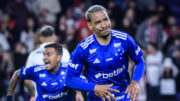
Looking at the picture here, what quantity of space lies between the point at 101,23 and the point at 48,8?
8192mm

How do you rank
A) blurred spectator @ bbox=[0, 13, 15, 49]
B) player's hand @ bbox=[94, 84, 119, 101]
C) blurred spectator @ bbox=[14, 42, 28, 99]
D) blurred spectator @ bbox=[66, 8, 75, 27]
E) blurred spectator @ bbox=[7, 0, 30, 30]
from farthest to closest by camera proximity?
blurred spectator @ bbox=[7, 0, 30, 30], blurred spectator @ bbox=[66, 8, 75, 27], blurred spectator @ bbox=[0, 13, 15, 49], blurred spectator @ bbox=[14, 42, 28, 99], player's hand @ bbox=[94, 84, 119, 101]

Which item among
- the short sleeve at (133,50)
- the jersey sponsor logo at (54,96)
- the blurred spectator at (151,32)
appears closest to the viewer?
the short sleeve at (133,50)

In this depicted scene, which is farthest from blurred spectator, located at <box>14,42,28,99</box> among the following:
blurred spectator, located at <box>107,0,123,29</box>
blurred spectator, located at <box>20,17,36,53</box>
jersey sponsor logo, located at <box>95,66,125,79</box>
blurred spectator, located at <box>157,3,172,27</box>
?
jersey sponsor logo, located at <box>95,66,125,79</box>

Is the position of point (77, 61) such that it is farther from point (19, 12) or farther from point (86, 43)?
point (19, 12)

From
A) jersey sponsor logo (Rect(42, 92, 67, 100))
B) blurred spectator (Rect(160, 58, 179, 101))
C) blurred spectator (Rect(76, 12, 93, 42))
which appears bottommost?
blurred spectator (Rect(160, 58, 179, 101))

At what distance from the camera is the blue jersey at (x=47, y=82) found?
606 centimetres

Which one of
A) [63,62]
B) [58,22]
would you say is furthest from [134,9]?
[63,62]

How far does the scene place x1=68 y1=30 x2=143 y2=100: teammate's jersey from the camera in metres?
5.09

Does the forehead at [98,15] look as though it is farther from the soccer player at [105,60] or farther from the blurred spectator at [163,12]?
the blurred spectator at [163,12]

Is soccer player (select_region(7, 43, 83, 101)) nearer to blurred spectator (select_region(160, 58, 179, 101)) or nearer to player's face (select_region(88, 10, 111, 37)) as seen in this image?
player's face (select_region(88, 10, 111, 37))

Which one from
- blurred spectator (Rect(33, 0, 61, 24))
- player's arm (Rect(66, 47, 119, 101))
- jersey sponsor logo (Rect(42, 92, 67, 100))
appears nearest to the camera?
player's arm (Rect(66, 47, 119, 101))

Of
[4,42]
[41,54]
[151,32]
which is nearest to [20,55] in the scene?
[4,42]

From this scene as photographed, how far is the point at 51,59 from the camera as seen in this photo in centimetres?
625

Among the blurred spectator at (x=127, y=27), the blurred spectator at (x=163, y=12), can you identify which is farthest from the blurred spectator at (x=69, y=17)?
the blurred spectator at (x=163, y=12)
